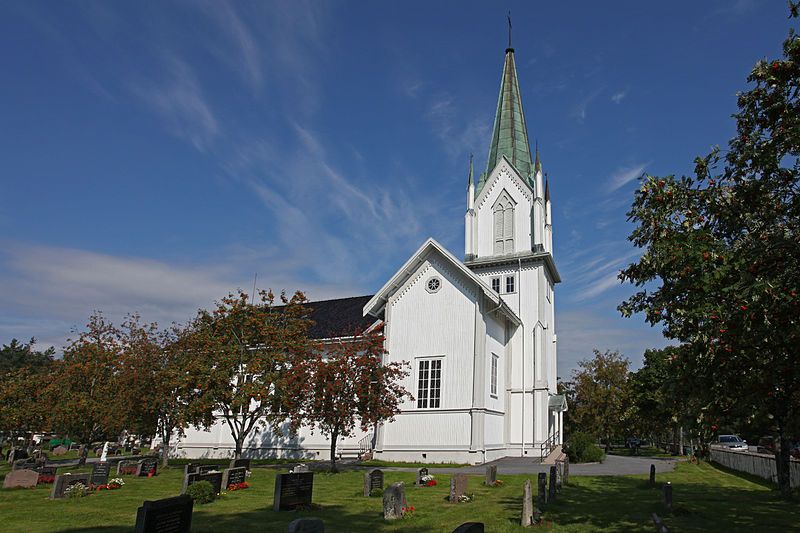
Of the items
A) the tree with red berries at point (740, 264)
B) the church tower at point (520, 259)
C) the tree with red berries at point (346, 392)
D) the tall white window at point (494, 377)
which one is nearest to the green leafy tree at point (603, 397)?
the church tower at point (520, 259)

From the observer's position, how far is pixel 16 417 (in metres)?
33.3

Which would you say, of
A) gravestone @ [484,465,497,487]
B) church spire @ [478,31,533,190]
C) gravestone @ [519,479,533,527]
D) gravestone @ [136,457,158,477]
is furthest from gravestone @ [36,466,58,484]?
church spire @ [478,31,533,190]

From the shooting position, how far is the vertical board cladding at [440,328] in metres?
29.6

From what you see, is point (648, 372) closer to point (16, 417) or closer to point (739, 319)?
point (739, 319)

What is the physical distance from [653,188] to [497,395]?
23.0m

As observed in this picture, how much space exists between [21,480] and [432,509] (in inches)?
592

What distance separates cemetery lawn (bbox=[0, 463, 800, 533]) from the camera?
1231cm

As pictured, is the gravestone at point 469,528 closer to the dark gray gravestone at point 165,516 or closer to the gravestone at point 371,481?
the dark gray gravestone at point 165,516

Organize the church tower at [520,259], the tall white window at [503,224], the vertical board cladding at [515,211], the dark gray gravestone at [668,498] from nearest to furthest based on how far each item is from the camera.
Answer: the dark gray gravestone at [668,498] < the church tower at [520,259] < the vertical board cladding at [515,211] < the tall white window at [503,224]

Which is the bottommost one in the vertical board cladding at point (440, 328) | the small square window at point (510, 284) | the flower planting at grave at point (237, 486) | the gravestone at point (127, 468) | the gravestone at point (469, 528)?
the gravestone at point (127, 468)

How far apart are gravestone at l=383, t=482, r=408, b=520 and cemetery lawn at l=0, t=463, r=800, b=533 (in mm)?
248

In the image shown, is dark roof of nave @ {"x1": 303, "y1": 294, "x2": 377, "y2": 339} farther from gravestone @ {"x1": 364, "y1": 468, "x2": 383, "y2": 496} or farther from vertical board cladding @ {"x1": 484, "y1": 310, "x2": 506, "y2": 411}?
gravestone @ {"x1": 364, "y1": 468, "x2": 383, "y2": 496}

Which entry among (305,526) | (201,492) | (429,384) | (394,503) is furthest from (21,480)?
(429,384)

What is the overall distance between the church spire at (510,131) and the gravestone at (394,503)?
3033cm
